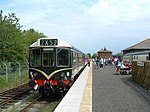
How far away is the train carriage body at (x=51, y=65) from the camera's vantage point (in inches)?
584

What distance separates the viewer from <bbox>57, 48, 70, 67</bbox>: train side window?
49.3ft

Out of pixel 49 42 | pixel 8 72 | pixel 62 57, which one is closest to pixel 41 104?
pixel 62 57

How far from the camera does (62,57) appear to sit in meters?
15.1

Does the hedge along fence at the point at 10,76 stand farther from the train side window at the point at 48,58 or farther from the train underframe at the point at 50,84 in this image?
the train side window at the point at 48,58

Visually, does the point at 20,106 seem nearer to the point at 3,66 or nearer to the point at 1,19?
the point at 3,66

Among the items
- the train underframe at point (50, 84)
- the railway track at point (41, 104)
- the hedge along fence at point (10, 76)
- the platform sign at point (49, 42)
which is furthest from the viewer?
the hedge along fence at point (10, 76)

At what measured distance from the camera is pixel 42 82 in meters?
14.9

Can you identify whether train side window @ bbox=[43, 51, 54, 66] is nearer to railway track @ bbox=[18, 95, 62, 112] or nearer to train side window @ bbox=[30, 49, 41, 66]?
train side window @ bbox=[30, 49, 41, 66]

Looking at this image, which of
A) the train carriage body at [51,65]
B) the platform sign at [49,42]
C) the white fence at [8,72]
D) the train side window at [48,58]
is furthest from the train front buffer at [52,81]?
the white fence at [8,72]

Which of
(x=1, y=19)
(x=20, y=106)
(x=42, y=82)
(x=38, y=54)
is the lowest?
(x=20, y=106)

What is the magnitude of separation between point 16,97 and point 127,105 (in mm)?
8344

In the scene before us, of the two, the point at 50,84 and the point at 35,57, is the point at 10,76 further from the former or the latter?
the point at 50,84

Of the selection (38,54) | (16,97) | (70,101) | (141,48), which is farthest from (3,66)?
(141,48)

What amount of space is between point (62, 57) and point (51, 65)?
2.18 ft
